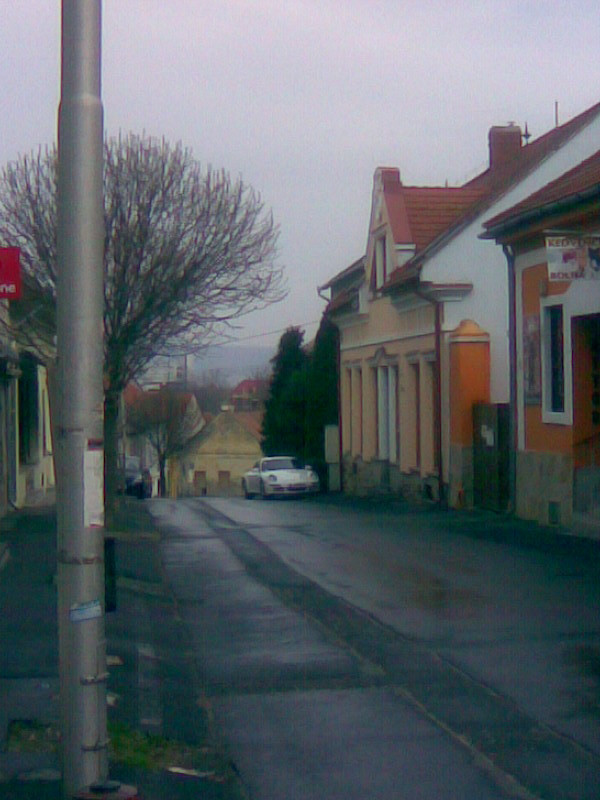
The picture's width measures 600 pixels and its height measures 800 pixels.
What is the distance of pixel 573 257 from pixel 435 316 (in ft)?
39.2

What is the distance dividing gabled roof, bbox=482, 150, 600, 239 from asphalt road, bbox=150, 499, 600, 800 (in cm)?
481

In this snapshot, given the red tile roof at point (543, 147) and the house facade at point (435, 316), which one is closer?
the red tile roof at point (543, 147)

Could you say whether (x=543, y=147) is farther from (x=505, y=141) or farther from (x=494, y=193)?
(x=505, y=141)

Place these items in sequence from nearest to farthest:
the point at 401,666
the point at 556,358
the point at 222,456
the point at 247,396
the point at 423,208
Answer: the point at 401,666 < the point at 556,358 < the point at 423,208 < the point at 222,456 < the point at 247,396

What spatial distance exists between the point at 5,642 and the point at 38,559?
548 centimetres

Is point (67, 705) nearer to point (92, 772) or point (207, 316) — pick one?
point (92, 772)

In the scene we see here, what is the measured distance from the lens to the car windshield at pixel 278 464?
40.5m

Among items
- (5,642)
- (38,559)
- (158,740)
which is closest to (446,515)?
(38,559)

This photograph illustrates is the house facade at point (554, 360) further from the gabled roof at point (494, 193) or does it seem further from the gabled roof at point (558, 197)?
the gabled roof at point (494, 193)

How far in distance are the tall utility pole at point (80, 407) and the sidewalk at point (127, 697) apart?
54cm

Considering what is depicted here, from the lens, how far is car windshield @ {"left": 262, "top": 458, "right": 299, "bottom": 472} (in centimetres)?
4053

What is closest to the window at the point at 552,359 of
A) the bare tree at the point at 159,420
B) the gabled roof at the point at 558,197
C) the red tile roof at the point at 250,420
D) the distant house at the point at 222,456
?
the gabled roof at the point at 558,197

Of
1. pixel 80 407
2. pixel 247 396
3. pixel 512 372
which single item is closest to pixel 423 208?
pixel 512 372

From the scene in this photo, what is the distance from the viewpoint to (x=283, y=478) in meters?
39.7
